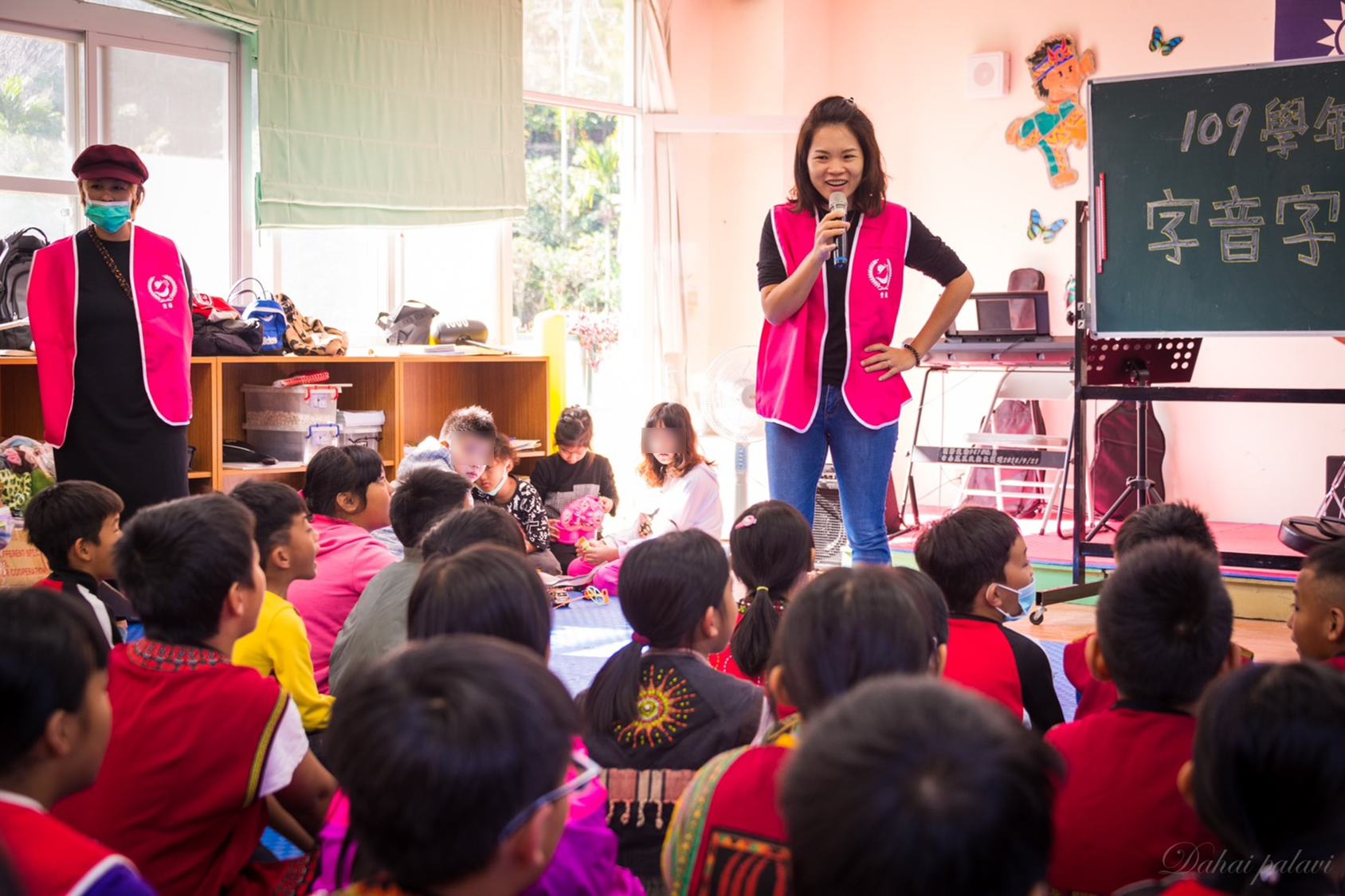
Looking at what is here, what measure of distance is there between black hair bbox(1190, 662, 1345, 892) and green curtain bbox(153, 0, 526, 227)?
4562mm

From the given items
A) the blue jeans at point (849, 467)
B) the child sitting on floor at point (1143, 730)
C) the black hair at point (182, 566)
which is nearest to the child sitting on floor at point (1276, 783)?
the child sitting on floor at point (1143, 730)

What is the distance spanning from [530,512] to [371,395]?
90cm

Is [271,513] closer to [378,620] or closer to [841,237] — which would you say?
[378,620]

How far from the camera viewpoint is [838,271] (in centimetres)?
260

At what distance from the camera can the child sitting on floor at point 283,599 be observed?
6.81 ft

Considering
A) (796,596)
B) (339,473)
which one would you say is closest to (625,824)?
(796,596)

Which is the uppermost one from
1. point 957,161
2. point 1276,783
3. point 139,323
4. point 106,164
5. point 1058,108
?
point 1058,108

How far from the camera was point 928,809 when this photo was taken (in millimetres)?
745

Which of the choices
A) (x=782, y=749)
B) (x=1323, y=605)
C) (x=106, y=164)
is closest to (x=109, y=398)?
(x=106, y=164)

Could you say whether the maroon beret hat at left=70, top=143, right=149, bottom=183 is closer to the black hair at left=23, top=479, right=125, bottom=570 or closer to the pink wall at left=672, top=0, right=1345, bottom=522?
the black hair at left=23, top=479, right=125, bottom=570

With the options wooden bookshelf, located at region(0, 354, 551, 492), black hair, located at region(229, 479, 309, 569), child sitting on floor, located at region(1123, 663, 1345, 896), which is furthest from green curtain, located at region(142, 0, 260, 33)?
child sitting on floor, located at region(1123, 663, 1345, 896)

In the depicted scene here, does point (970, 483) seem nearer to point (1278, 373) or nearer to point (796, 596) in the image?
point (1278, 373)

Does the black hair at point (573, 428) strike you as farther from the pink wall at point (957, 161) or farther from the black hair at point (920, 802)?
the black hair at point (920, 802)

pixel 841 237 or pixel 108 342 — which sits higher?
pixel 841 237
